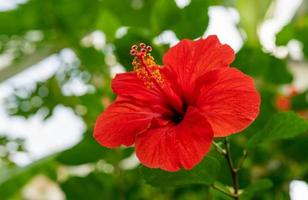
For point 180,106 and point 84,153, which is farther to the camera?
point 84,153

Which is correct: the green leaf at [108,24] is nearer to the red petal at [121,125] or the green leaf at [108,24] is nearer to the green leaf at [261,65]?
the green leaf at [261,65]

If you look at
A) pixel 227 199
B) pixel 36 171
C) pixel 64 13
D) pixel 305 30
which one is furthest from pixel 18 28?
pixel 227 199

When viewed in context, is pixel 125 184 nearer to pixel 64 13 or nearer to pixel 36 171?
pixel 36 171

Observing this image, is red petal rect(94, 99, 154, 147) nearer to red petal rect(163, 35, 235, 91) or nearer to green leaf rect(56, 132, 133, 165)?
red petal rect(163, 35, 235, 91)

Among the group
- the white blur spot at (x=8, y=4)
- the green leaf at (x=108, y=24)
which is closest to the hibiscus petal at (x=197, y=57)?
the green leaf at (x=108, y=24)

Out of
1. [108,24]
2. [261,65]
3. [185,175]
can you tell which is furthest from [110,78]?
[185,175]

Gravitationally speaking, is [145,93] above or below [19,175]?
above

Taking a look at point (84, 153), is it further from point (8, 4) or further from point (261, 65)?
point (8, 4)

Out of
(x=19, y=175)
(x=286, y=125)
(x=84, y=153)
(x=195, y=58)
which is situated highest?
(x=195, y=58)
